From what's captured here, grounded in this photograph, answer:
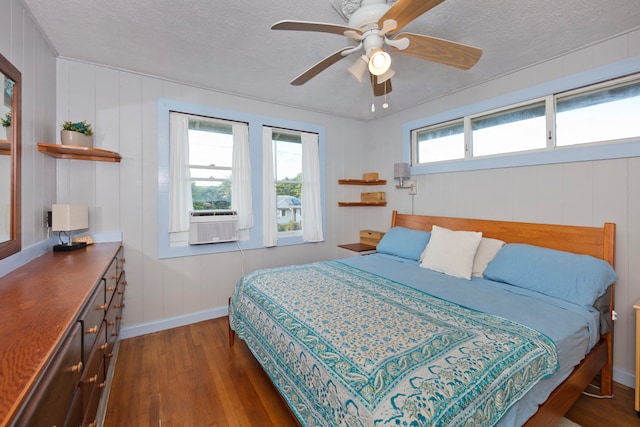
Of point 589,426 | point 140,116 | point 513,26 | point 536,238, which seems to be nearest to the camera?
point 589,426

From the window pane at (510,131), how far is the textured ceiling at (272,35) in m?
0.41

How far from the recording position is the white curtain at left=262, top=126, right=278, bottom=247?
11.1ft

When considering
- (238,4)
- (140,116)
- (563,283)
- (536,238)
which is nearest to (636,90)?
(536,238)

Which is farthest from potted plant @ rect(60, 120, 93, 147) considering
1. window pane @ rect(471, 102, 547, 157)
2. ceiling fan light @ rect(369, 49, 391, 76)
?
window pane @ rect(471, 102, 547, 157)

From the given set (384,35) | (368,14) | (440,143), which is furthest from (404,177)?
(368,14)

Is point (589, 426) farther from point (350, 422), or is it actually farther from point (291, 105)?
point (291, 105)

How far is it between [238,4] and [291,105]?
183cm

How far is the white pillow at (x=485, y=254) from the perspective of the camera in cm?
239

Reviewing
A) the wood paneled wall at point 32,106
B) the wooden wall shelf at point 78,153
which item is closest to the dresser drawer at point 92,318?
the wood paneled wall at point 32,106

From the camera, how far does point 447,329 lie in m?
1.40

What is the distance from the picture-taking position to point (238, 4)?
1726 millimetres

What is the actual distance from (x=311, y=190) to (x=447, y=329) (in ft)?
8.66

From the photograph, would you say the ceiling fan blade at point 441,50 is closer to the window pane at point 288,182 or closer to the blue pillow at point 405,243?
the blue pillow at point 405,243

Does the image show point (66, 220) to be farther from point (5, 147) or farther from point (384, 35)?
point (384, 35)
